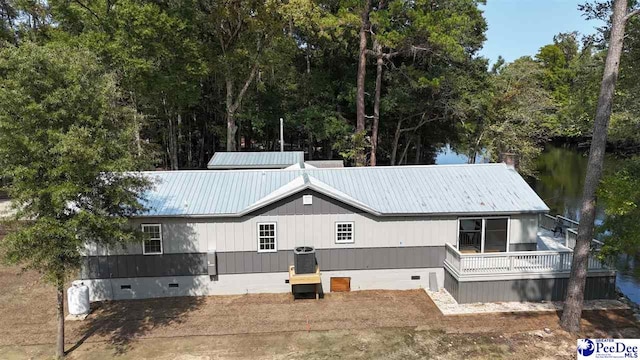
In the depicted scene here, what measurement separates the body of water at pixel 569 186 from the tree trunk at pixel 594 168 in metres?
1.28

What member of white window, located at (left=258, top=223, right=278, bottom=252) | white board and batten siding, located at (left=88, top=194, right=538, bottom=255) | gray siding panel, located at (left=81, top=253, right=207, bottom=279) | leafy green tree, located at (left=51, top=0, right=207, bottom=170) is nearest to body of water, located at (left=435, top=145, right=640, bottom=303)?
white board and batten siding, located at (left=88, top=194, right=538, bottom=255)

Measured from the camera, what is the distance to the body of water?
1648 cm

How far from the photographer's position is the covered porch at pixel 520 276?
43.5 ft

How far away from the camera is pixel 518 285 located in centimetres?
1348

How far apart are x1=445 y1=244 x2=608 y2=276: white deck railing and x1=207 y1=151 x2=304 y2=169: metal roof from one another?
8509mm

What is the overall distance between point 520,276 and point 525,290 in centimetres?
52

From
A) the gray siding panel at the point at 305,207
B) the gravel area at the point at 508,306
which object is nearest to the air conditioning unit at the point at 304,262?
the gray siding panel at the point at 305,207

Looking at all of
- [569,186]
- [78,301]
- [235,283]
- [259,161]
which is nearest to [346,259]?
[235,283]

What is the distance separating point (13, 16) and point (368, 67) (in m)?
26.4

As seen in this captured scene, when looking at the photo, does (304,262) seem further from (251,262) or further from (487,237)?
(487,237)

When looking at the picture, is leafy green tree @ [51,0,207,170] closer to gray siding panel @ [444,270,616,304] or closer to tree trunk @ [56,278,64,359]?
tree trunk @ [56,278,64,359]

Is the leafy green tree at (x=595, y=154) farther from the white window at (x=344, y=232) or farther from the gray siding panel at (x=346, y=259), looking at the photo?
the white window at (x=344, y=232)

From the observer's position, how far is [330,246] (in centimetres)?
1428

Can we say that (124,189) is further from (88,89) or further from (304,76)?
(304,76)
